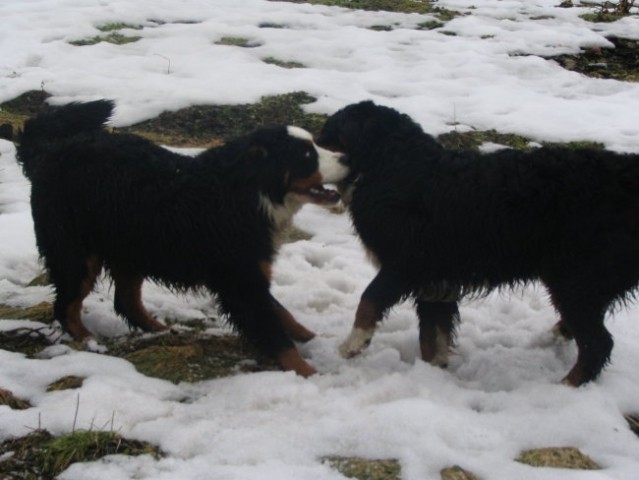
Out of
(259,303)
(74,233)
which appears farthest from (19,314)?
(259,303)

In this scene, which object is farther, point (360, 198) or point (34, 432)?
point (360, 198)

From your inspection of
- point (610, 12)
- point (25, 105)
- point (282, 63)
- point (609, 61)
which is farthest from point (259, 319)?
point (610, 12)

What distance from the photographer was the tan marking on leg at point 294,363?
3.99 meters

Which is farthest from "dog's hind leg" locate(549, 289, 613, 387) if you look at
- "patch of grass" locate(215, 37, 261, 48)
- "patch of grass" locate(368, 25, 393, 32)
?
"patch of grass" locate(368, 25, 393, 32)

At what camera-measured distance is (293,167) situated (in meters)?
4.23

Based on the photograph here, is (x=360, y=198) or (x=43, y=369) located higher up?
(x=360, y=198)

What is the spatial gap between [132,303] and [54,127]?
3.96ft

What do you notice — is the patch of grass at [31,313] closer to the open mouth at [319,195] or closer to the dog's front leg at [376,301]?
the open mouth at [319,195]

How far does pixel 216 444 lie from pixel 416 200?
179 cm

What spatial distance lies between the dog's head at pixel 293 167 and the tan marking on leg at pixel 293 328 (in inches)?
Answer: 27.2

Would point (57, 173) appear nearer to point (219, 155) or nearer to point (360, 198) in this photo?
point (219, 155)

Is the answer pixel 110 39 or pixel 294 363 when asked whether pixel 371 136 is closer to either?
pixel 294 363

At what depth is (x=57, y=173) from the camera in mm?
4129

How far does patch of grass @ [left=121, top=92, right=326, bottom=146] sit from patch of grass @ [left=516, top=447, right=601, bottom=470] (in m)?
4.73
